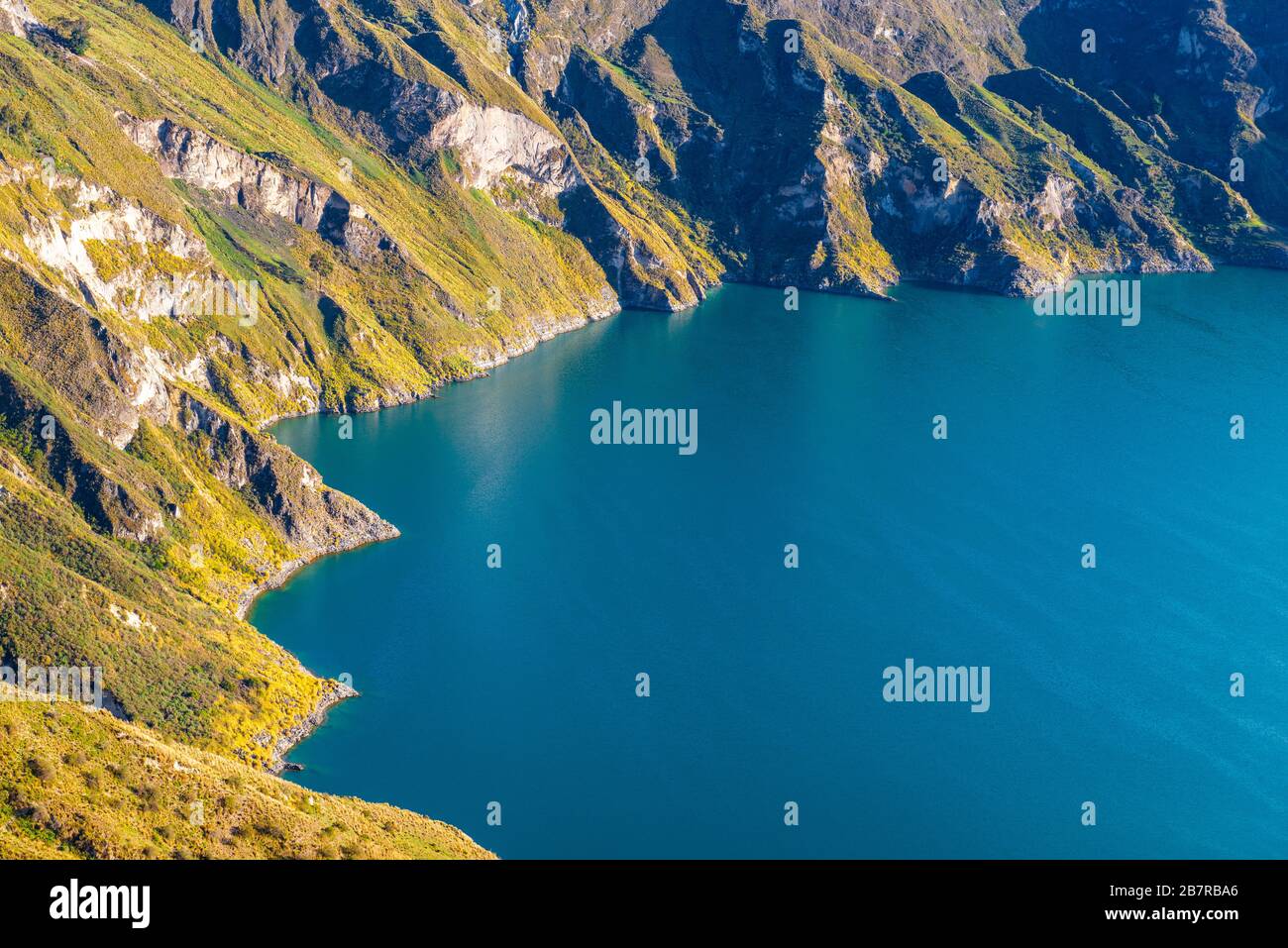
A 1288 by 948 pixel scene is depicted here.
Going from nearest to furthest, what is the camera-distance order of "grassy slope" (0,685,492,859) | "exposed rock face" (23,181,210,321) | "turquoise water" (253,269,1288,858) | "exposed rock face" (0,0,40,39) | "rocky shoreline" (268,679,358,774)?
"grassy slope" (0,685,492,859), "turquoise water" (253,269,1288,858), "rocky shoreline" (268,679,358,774), "exposed rock face" (23,181,210,321), "exposed rock face" (0,0,40,39)

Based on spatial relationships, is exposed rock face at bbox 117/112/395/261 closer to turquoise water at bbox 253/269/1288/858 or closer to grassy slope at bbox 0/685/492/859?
turquoise water at bbox 253/269/1288/858

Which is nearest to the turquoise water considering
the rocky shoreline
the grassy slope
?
the rocky shoreline

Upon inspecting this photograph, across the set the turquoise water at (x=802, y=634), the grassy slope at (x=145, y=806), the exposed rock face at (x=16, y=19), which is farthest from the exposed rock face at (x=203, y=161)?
the grassy slope at (x=145, y=806)

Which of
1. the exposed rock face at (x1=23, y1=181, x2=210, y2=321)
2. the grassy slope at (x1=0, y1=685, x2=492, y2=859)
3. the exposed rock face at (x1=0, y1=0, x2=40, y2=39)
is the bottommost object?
the grassy slope at (x1=0, y1=685, x2=492, y2=859)

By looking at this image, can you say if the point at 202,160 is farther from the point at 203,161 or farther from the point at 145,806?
the point at 145,806

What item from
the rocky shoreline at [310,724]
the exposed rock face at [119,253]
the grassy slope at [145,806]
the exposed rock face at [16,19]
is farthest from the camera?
the exposed rock face at [16,19]

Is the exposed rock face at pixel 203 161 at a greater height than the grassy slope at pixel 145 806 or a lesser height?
greater

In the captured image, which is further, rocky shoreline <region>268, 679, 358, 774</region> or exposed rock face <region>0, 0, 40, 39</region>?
exposed rock face <region>0, 0, 40, 39</region>

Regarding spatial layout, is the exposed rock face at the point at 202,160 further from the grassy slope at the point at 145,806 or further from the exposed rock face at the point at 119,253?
the grassy slope at the point at 145,806

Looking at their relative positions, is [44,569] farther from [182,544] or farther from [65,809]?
[65,809]
